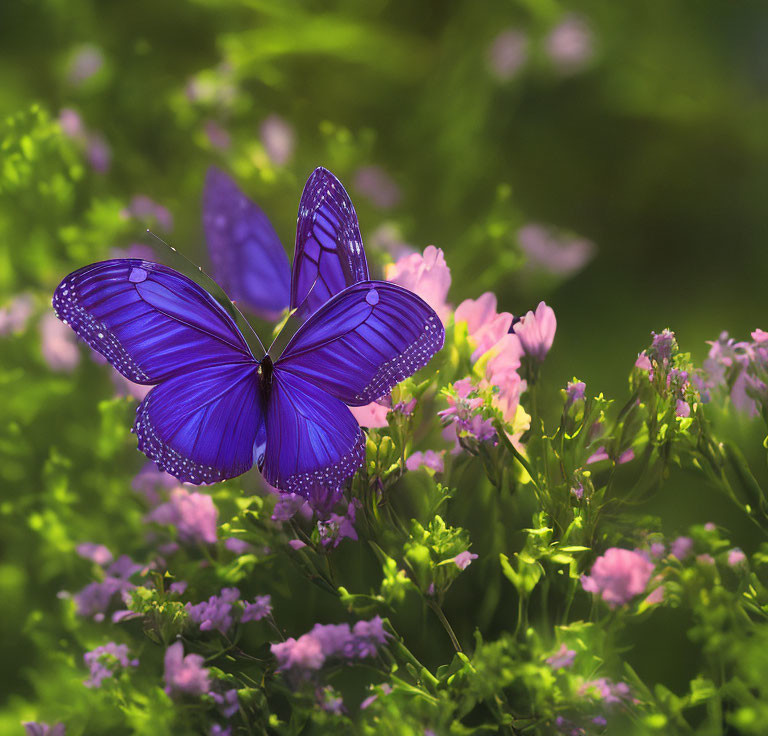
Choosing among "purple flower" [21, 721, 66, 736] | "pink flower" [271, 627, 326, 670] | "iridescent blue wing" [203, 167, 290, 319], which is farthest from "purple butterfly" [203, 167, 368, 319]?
"purple flower" [21, 721, 66, 736]

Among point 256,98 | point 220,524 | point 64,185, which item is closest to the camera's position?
point 220,524

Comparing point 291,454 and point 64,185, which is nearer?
point 291,454

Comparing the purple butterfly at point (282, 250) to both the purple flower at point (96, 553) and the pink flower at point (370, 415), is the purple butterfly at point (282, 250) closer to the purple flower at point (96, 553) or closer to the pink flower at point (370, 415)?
the pink flower at point (370, 415)

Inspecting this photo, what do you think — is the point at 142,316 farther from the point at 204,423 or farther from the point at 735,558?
the point at 735,558

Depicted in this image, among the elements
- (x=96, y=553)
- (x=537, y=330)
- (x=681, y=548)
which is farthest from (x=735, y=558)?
(x=96, y=553)

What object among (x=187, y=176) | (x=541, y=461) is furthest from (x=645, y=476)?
(x=187, y=176)

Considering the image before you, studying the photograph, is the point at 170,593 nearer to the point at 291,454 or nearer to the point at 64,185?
the point at 291,454
